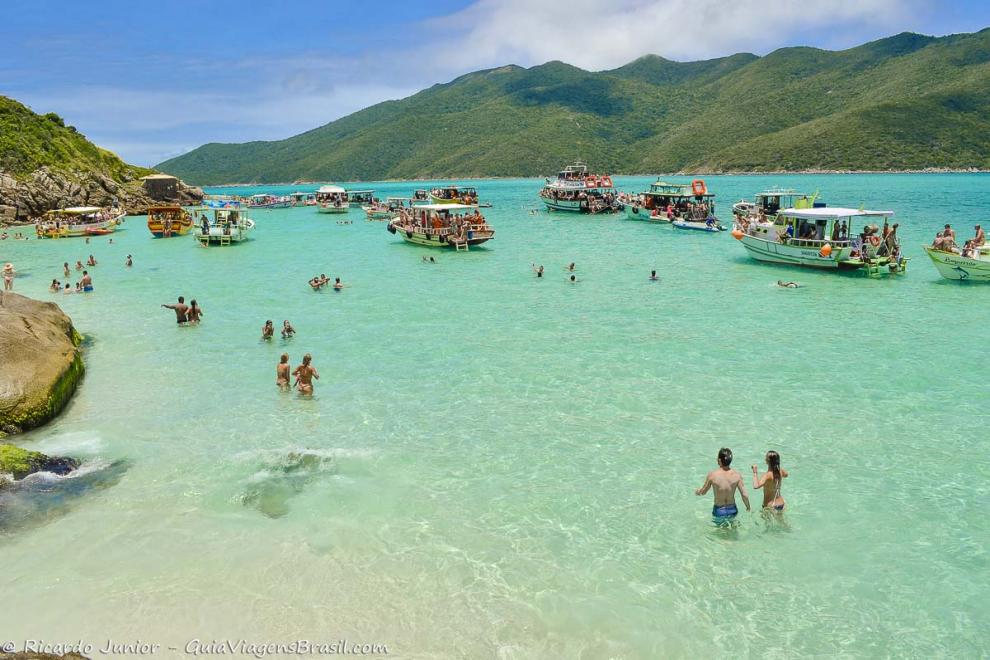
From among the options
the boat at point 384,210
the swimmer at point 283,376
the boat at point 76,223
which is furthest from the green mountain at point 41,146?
the swimmer at point 283,376

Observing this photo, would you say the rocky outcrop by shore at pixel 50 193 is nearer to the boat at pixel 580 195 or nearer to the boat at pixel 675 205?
the boat at pixel 580 195

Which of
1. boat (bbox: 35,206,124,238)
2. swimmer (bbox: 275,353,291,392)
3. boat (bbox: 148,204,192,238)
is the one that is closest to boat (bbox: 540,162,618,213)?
boat (bbox: 148,204,192,238)

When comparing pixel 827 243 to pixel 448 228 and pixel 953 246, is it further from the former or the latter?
pixel 448 228

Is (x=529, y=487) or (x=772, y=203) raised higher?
(x=772, y=203)

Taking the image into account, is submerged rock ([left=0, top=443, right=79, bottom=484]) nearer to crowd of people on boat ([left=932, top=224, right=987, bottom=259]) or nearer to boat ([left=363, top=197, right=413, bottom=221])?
crowd of people on boat ([left=932, top=224, right=987, bottom=259])

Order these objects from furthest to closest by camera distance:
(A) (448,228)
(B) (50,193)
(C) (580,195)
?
(C) (580,195) → (B) (50,193) → (A) (448,228)

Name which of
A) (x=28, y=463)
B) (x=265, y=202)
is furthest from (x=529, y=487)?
(x=265, y=202)
